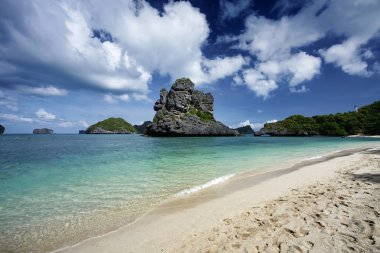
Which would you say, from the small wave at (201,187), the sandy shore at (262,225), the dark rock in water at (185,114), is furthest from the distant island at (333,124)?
the sandy shore at (262,225)

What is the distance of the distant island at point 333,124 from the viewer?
404 ft

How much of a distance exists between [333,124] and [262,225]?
15606 centimetres

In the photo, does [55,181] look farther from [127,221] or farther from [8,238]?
Result: [127,221]

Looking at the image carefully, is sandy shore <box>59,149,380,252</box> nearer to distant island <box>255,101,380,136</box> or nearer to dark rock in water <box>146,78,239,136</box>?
dark rock in water <box>146,78,239,136</box>

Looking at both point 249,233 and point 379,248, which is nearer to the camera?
point 379,248

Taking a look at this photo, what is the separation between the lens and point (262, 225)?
18.3ft

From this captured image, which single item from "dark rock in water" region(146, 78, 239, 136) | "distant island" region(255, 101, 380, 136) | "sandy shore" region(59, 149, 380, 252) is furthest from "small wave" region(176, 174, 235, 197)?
"distant island" region(255, 101, 380, 136)

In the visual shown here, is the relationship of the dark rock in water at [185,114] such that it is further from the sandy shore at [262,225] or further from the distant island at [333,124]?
the sandy shore at [262,225]

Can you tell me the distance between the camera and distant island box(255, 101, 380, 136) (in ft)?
404

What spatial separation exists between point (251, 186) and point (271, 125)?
175 metres

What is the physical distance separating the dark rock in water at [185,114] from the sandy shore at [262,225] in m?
107

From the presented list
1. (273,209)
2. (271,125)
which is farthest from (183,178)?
(271,125)

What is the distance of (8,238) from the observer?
5.77m

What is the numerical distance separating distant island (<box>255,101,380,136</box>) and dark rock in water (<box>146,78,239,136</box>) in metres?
45.0
